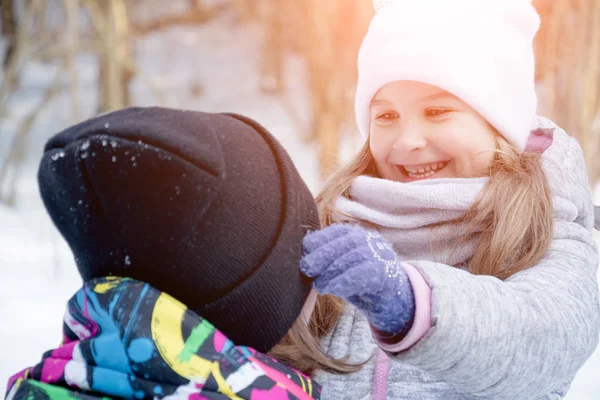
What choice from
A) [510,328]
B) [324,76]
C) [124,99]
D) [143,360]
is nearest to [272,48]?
[124,99]

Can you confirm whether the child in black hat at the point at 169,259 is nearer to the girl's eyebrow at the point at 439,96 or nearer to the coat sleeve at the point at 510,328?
the coat sleeve at the point at 510,328

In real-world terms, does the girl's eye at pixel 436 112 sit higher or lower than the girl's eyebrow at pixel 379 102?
lower

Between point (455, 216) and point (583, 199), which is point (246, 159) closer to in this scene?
point (455, 216)

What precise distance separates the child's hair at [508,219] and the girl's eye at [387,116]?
203 millimetres

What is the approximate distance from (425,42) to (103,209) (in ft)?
2.49

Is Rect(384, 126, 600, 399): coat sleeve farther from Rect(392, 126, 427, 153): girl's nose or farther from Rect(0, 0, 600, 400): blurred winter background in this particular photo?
Rect(0, 0, 600, 400): blurred winter background

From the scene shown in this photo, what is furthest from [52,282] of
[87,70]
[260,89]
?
[87,70]

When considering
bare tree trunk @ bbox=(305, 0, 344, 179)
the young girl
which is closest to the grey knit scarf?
the young girl

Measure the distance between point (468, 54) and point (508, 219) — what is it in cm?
34

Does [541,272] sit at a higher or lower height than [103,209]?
lower

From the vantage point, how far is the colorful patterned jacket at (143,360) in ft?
2.34

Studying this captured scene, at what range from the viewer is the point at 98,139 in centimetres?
74

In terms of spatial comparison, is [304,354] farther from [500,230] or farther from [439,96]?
[439,96]

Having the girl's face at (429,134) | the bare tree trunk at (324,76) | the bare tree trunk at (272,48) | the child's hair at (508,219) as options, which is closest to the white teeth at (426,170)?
the girl's face at (429,134)
